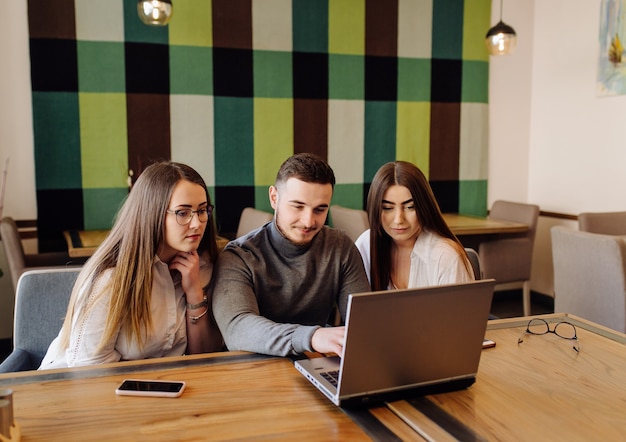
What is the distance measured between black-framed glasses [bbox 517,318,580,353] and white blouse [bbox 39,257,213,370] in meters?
0.95

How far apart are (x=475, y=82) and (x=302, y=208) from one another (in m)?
3.47

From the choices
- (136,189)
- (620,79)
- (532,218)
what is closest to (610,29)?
(620,79)

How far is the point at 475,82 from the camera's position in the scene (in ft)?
15.3

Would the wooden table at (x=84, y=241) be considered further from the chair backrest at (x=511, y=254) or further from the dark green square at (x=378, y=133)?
the chair backrest at (x=511, y=254)

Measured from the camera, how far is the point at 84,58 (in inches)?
146

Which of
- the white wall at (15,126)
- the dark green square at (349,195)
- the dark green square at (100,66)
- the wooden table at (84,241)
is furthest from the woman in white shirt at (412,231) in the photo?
the white wall at (15,126)

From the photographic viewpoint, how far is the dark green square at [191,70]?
12.8 ft

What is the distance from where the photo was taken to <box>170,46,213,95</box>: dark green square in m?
3.90

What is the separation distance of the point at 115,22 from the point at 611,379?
3503 mm

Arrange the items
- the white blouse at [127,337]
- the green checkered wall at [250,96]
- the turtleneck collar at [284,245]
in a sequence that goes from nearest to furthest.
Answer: the white blouse at [127,337]
the turtleneck collar at [284,245]
the green checkered wall at [250,96]

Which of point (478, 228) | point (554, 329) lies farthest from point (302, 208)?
point (478, 228)

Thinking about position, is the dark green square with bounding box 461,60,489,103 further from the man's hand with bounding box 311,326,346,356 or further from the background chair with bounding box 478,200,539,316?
the man's hand with bounding box 311,326,346,356

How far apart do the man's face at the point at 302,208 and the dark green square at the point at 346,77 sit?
2.74 metres

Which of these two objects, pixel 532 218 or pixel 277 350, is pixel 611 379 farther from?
pixel 532 218
